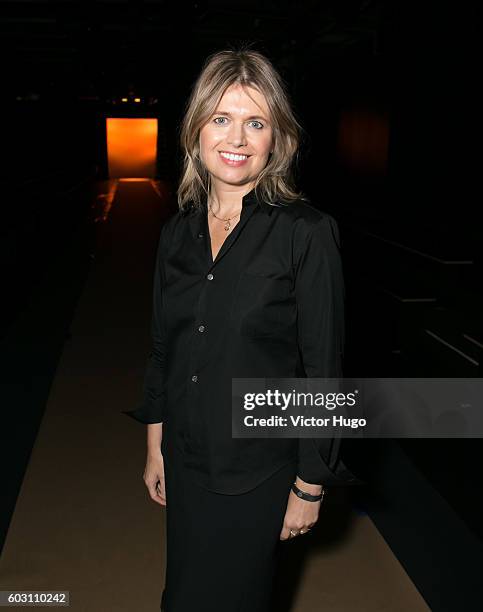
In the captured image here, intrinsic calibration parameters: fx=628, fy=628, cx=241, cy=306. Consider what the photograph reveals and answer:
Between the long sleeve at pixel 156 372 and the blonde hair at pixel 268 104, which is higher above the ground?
the blonde hair at pixel 268 104

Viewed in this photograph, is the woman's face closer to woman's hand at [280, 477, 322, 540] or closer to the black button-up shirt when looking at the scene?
the black button-up shirt

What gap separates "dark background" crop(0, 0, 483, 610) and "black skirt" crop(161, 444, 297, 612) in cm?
70

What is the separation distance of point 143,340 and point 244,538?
2.94 m

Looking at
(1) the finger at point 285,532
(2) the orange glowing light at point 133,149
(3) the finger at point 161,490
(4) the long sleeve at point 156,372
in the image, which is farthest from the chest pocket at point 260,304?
(2) the orange glowing light at point 133,149

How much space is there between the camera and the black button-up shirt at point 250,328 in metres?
1.17

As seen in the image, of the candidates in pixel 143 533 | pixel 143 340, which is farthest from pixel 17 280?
pixel 143 533

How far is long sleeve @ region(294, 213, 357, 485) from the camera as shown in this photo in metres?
1.15

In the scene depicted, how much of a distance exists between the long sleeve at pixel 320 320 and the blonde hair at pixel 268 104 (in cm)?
15

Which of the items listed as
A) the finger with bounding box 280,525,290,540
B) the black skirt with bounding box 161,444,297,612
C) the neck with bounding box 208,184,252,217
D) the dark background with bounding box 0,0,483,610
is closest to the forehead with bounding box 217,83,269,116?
the neck with bounding box 208,184,252,217

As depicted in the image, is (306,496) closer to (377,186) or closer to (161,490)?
(161,490)

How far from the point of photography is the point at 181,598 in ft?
4.48

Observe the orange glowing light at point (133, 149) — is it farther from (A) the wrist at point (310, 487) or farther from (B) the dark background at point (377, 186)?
(A) the wrist at point (310, 487)

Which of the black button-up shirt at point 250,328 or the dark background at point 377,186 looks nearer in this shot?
the black button-up shirt at point 250,328

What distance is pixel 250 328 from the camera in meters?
1.20
